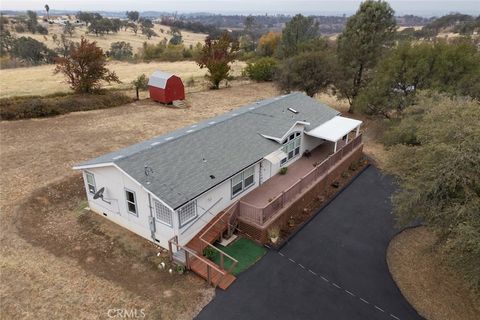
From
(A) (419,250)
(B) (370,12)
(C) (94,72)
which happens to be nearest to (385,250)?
(A) (419,250)

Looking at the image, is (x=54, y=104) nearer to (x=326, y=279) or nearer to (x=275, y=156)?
(x=275, y=156)

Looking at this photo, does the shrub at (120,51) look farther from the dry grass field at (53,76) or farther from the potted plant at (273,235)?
the potted plant at (273,235)

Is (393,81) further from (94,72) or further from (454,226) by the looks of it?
(94,72)

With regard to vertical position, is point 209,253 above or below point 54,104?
below

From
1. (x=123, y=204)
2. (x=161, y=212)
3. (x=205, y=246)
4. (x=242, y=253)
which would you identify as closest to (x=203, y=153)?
(x=161, y=212)

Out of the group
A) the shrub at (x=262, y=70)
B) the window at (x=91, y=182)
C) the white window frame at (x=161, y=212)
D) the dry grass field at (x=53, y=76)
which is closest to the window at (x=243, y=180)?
the white window frame at (x=161, y=212)

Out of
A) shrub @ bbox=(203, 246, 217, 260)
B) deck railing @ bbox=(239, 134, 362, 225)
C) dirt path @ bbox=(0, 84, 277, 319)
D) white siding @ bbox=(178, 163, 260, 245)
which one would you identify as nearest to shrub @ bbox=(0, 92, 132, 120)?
dirt path @ bbox=(0, 84, 277, 319)
